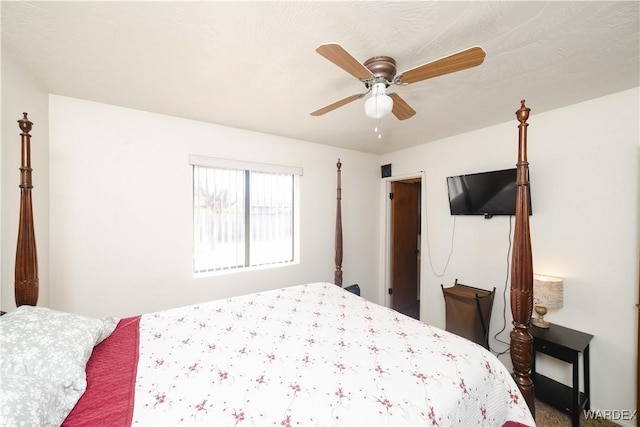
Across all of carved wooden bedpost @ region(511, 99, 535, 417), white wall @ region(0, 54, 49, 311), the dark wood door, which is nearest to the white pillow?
white wall @ region(0, 54, 49, 311)

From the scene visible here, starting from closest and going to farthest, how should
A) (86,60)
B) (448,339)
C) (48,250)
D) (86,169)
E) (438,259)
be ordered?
1. (448,339)
2. (86,60)
3. (48,250)
4. (86,169)
5. (438,259)

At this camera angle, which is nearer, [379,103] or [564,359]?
Result: [379,103]

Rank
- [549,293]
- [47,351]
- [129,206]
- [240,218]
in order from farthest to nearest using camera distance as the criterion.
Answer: [240,218], [129,206], [549,293], [47,351]

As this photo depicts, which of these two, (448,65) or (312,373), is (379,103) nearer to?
(448,65)

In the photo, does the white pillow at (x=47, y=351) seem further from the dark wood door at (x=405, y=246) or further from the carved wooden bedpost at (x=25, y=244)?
the dark wood door at (x=405, y=246)

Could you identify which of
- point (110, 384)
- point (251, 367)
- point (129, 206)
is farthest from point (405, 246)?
point (110, 384)

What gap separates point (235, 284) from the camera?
272 centimetres

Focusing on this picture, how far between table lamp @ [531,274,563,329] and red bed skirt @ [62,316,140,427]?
2.73 m

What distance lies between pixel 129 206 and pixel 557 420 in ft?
12.7

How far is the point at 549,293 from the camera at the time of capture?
2002mm

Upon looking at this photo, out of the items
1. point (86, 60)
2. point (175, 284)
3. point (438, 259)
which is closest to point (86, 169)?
point (86, 60)

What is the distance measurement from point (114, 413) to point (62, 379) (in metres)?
0.23

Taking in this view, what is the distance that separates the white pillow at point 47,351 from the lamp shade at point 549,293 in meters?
2.91

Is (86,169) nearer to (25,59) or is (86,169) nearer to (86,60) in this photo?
(25,59)
